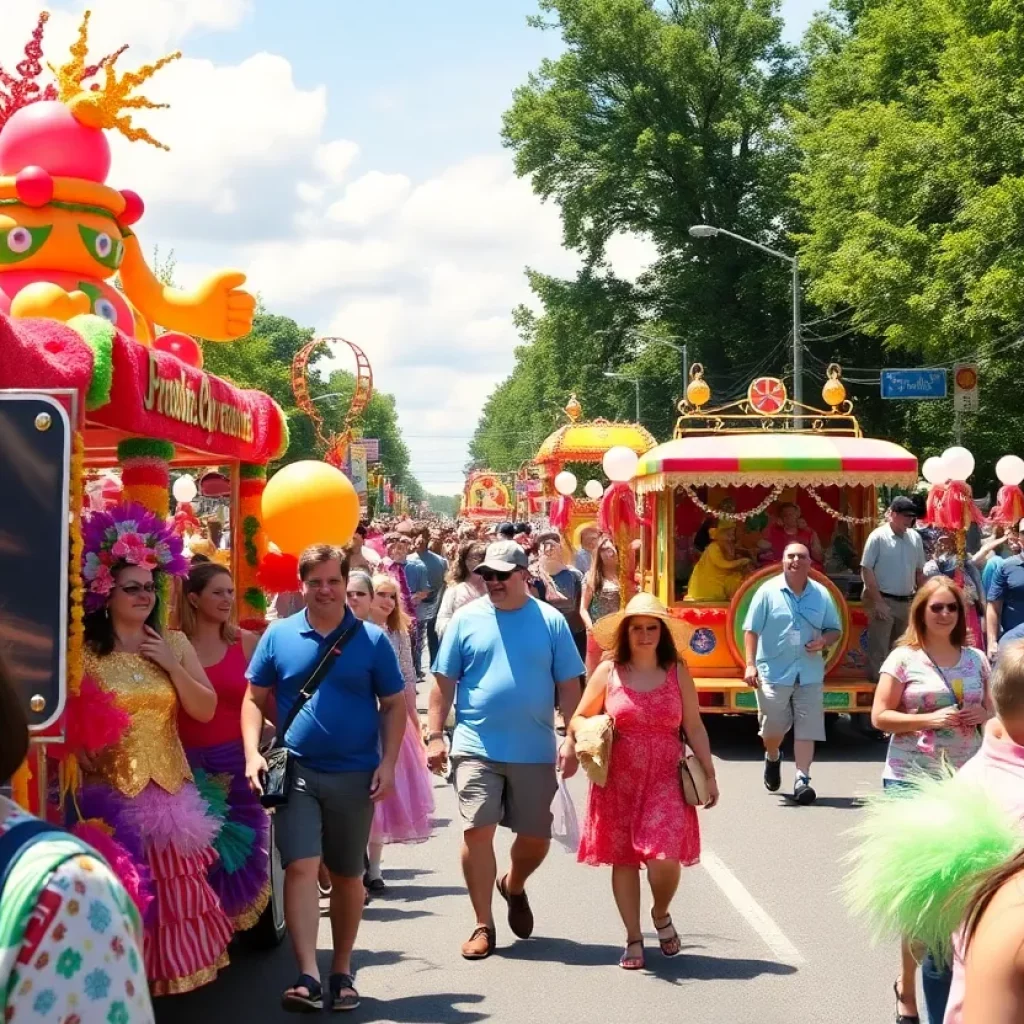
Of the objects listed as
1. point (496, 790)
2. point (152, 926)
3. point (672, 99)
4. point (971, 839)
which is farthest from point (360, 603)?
point (672, 99)

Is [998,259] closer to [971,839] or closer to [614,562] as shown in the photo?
[614,562]

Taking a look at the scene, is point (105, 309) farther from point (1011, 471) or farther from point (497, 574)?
point (1011, 471)

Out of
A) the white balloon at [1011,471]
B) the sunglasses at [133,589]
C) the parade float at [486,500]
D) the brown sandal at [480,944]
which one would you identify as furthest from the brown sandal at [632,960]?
the parade float at [486,500]

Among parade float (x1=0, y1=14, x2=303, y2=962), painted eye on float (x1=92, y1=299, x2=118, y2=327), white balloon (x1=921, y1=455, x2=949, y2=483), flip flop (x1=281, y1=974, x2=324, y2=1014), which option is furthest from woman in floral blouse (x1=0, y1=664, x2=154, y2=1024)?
white balloon (x1=921, y1=455, x2=949, y2=483)

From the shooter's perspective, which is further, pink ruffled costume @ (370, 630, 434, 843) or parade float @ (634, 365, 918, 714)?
parade float @ (634, 365, 918, 714)

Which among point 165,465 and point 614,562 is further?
point 614,562

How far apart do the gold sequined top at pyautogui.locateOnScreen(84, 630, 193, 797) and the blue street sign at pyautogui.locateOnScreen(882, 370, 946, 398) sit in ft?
78.3

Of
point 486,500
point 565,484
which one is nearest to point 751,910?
point 565,484

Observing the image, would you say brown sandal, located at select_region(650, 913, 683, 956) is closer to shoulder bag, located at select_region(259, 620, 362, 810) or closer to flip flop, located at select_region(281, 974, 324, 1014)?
flip flop, located at select_region(281, 974, 324, 1014)

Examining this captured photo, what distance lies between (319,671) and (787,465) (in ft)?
27.9

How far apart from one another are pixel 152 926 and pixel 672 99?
137 feet

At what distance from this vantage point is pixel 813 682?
11109mm

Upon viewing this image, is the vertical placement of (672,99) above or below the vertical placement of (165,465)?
above

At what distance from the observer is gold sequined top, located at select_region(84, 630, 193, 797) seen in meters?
5.55
